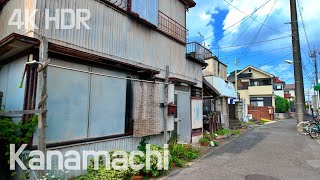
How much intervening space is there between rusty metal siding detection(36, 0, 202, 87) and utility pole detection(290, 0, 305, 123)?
13391 millimetres

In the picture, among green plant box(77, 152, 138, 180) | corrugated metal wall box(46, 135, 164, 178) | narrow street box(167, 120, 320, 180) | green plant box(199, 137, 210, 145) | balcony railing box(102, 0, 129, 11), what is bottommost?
narrow street box(167, 120, 320, 180)

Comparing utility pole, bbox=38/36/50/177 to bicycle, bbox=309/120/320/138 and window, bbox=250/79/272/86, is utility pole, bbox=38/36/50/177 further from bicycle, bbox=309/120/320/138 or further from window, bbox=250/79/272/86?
window, bbox=250/79/272/86

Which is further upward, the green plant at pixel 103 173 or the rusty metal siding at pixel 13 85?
the rusty metal siding at pixel 13 85

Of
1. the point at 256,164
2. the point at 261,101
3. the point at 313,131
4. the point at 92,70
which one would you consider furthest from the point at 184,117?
the point at 261,101

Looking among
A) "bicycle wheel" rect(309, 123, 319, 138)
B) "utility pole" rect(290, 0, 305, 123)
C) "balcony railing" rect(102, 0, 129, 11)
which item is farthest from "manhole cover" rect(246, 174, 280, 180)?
"utility pole" rect(290, 0, 305, 123)

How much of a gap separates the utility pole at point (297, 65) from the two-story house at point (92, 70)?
46.5 feet

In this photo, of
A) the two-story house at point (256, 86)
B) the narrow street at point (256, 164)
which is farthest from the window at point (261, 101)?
the narrow street at point (256, 164)

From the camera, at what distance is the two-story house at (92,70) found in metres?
5.17

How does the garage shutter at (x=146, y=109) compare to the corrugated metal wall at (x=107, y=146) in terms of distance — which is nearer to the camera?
the corrugated metal wall at (x=107, y=146)

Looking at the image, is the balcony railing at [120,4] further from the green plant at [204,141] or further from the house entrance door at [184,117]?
the green plant at [204,141]

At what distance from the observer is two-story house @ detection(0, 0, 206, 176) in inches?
203

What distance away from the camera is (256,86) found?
137ft

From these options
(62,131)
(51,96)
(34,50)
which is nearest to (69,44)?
(34,50)

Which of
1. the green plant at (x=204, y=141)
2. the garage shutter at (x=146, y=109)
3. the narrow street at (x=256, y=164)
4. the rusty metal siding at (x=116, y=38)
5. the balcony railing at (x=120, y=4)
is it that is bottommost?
the narrow street at (x=256, y=164)
